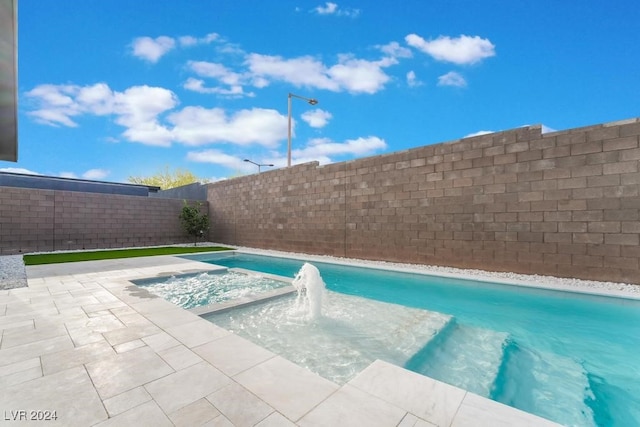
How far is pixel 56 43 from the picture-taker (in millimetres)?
7422

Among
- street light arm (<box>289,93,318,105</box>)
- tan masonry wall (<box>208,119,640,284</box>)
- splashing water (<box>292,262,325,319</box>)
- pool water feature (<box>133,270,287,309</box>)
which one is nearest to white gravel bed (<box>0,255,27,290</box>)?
pool water feature (<box>133,270,287,309</box>)

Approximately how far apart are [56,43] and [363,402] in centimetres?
1097

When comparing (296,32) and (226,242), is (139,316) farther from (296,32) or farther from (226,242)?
(226,242)

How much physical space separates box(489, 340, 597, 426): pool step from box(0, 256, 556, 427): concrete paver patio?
686 mm

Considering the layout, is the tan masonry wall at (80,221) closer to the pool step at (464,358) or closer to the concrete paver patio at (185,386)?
the concrete paver patio at (185,386)

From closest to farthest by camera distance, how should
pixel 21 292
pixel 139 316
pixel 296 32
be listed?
1. pixel 139 316
2. pixel 21 292
3. pixel 296 32

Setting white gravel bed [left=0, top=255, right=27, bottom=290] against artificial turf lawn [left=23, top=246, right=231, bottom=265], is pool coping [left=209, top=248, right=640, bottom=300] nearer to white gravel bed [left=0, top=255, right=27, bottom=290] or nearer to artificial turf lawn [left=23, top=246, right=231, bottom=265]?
white gravel bed [left=0, top=255, right=27, bottom=290]

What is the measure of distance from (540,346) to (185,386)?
131 inches

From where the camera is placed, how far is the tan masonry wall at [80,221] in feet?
29.6

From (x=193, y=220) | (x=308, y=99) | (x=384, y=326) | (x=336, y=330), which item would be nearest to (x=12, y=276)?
(x=336, y=330)

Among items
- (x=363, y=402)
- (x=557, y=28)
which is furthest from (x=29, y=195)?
(x=557, y=28)

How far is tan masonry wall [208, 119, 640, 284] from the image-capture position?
460cm

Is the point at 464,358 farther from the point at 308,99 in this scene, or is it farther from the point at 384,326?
the point at 308,99

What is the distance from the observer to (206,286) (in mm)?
4961
